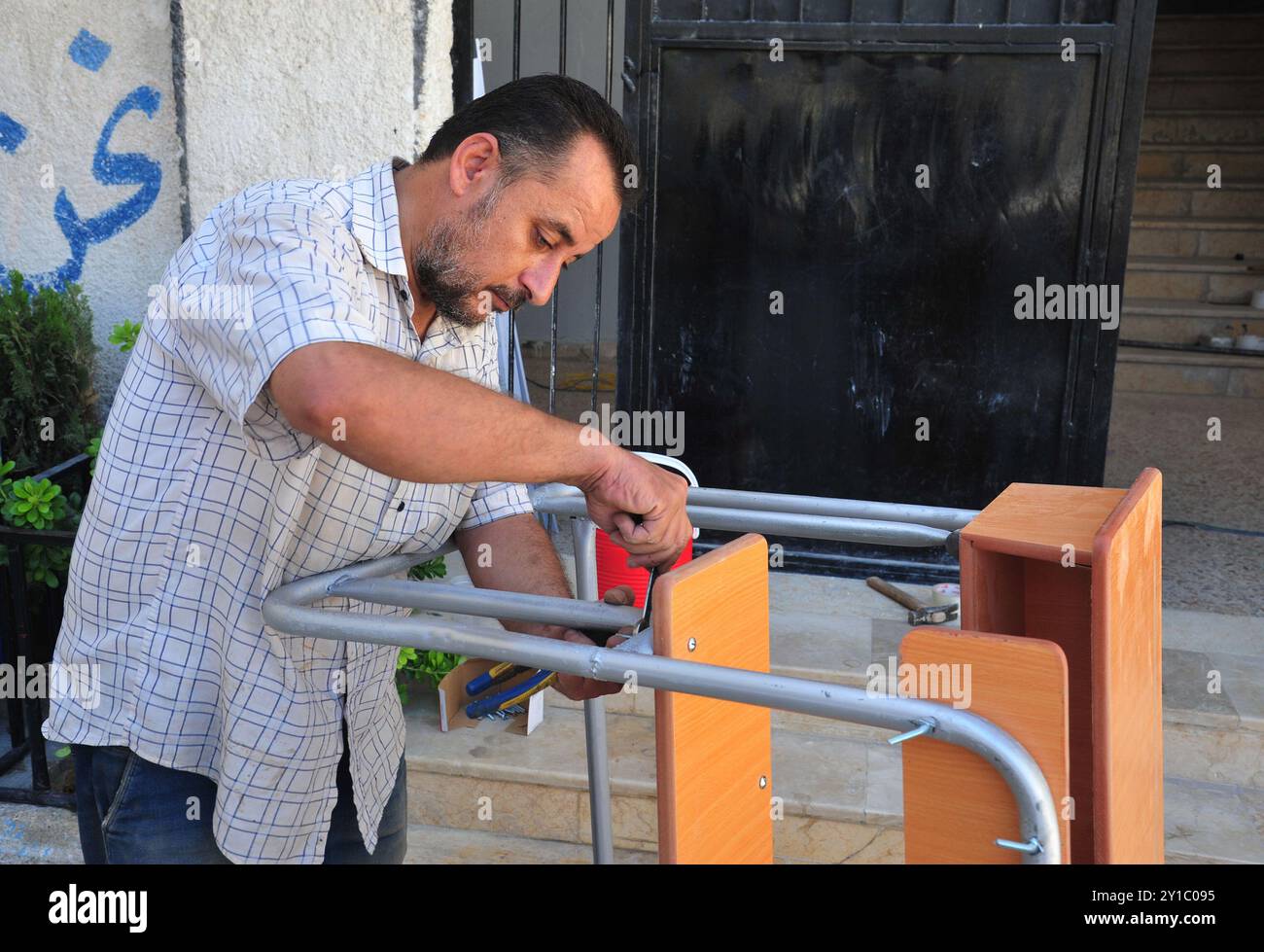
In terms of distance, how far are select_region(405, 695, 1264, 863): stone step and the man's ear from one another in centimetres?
188

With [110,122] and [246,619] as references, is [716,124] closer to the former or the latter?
[110,122]

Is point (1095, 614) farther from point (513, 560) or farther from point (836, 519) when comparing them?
point (513, 560)

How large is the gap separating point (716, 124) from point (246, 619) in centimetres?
266

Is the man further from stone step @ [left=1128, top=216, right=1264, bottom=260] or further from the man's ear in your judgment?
stone step @ [left=1128, top=216, right=1264, bottom=260]

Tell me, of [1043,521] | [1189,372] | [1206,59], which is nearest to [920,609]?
[1043,521]

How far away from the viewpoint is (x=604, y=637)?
1757 millimetres

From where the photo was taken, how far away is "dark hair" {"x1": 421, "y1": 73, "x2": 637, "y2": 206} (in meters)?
1.60

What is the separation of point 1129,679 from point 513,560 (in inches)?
38.7

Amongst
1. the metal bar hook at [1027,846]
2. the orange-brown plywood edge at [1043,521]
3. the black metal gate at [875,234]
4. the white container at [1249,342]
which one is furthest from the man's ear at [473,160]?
the white container at [1249,342]

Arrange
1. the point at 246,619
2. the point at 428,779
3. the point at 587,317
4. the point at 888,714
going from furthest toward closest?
the point at 587,317 < the point at 428,779 < the point at 246,619 < the point at 888,714

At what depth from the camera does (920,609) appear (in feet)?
12.0

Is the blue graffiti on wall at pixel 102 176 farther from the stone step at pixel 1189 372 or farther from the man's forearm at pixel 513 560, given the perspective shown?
the stone step at pixel 1189 372

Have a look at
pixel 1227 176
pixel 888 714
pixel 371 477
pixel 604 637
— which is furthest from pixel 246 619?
pixel 1227 176
